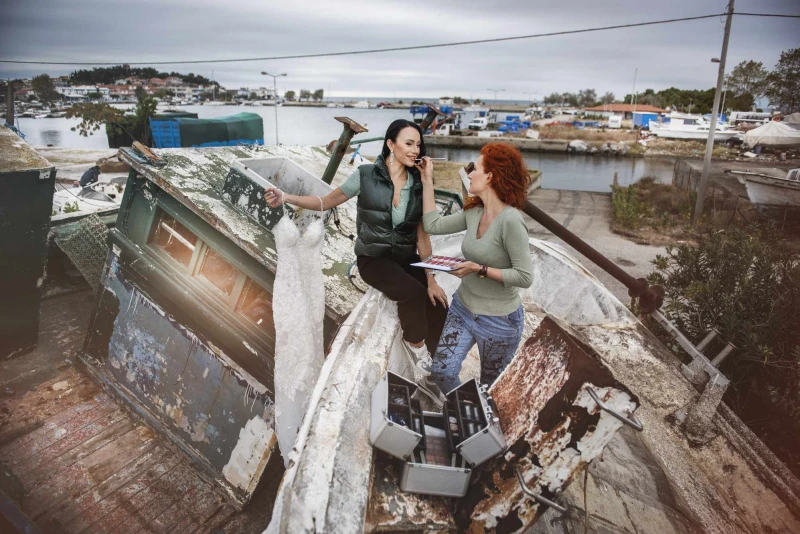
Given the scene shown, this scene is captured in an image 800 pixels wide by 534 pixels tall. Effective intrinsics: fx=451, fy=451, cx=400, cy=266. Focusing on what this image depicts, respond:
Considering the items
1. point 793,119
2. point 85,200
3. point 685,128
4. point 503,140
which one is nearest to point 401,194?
point 85,200

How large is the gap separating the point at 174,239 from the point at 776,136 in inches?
1364

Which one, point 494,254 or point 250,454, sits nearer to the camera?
point 494,254

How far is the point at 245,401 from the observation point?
348 cm

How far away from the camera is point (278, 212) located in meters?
3.58

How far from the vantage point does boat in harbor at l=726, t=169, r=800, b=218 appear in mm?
10977

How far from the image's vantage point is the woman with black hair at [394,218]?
99.0 inches

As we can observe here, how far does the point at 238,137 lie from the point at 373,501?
24646 millimetres

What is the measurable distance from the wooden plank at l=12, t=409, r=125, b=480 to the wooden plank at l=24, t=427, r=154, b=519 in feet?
0.60

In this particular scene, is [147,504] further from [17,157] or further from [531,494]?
[17,157]

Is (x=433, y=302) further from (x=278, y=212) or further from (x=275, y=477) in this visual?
(x=275, y=477)

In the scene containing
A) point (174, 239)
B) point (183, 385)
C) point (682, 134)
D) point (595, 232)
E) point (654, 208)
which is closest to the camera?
point (183, 385)

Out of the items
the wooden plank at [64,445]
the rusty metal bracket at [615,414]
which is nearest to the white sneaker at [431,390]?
the rusty metal bracket at [615,414]

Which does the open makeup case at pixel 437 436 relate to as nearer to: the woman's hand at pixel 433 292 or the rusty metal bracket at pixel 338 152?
the woman's hand at pixel 433 292

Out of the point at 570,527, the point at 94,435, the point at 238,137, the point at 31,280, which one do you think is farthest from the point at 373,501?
the point at 238,137
